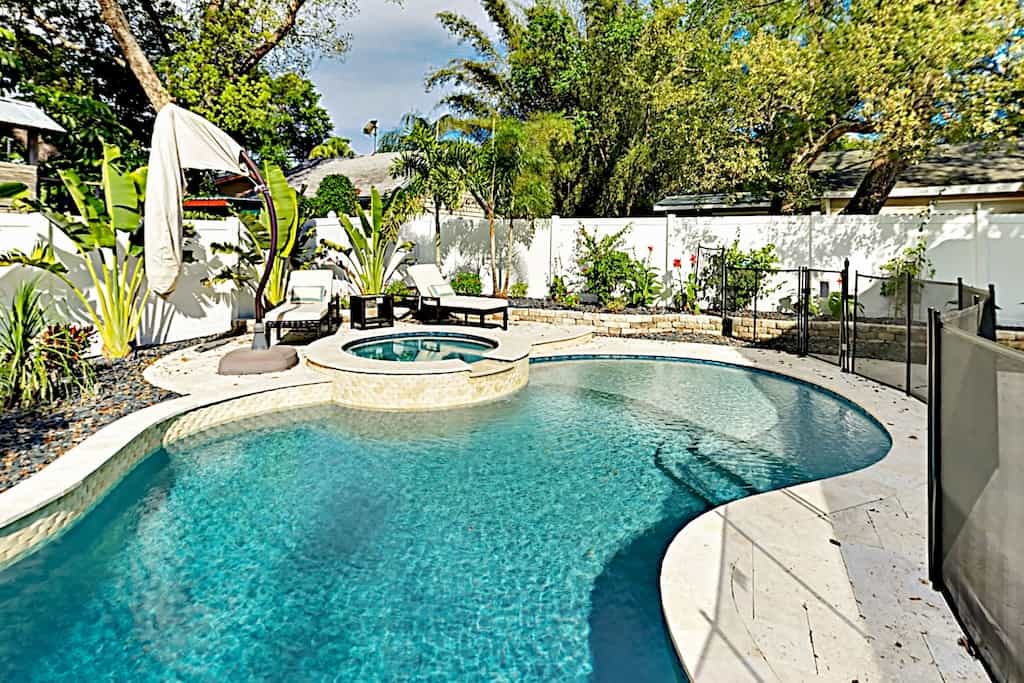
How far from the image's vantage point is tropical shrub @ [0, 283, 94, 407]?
22.1ft

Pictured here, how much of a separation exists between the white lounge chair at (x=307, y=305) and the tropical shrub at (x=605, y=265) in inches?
239

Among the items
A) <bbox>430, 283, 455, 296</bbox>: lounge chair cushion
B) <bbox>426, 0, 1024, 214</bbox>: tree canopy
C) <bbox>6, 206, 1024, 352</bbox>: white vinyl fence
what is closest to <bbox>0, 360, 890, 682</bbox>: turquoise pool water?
<bbox>6, 206, 1024, 352</bbox>: white vinyl fence

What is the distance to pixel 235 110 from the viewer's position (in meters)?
19.3

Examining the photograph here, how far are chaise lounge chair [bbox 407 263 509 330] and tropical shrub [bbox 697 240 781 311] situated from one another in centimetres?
498

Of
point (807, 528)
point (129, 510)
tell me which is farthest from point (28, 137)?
point (807, 528)

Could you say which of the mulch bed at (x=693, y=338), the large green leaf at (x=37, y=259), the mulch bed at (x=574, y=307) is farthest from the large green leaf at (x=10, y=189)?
the mulch bed at (x=693, y=338)

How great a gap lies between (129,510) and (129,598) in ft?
5.00

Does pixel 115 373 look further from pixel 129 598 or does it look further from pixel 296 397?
pixel 129 598

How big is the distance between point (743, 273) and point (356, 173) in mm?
14986

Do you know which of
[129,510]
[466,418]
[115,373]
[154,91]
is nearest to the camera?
[129,510]

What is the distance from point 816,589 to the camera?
3.38m

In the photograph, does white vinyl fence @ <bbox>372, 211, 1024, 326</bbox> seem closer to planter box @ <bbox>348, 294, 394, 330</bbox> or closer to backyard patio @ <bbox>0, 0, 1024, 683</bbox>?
backyard patio @ <bbox>0, 0, 1024, 683</bbox>

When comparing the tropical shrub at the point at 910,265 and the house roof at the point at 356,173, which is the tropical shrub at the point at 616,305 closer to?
the tropical shrub at the point at 910,265

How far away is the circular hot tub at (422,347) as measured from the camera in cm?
1059
